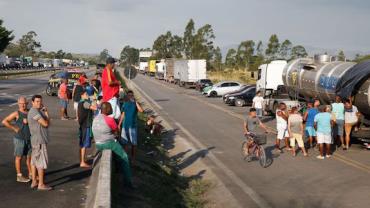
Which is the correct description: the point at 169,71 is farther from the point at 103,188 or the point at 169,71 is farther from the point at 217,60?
the point at 103,188

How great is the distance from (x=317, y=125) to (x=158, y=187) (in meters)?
6.38

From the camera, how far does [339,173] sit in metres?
13.1

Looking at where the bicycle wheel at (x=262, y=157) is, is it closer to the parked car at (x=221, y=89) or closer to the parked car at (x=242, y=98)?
the parked car at (x=242, y=98)

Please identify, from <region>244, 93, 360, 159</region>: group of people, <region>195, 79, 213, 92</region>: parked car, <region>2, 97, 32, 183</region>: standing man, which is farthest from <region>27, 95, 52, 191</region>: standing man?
<region>195, 79, 213, 92</region>: parked car

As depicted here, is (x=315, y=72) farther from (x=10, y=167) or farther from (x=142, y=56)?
(x=142, y=56)

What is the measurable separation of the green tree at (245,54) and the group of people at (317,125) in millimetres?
79057

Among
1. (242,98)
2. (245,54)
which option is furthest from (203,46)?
(242,98)

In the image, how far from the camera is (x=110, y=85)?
11.2 metres

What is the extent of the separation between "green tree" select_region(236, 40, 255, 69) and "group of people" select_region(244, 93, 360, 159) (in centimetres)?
7906

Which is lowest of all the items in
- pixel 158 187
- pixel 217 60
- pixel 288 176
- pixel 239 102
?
pixel 239 102

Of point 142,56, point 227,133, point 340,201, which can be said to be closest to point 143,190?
point 340,201

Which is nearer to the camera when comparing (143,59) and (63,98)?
(63,98)

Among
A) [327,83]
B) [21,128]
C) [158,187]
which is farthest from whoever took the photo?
[327,83]

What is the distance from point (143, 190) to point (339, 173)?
544 cm
